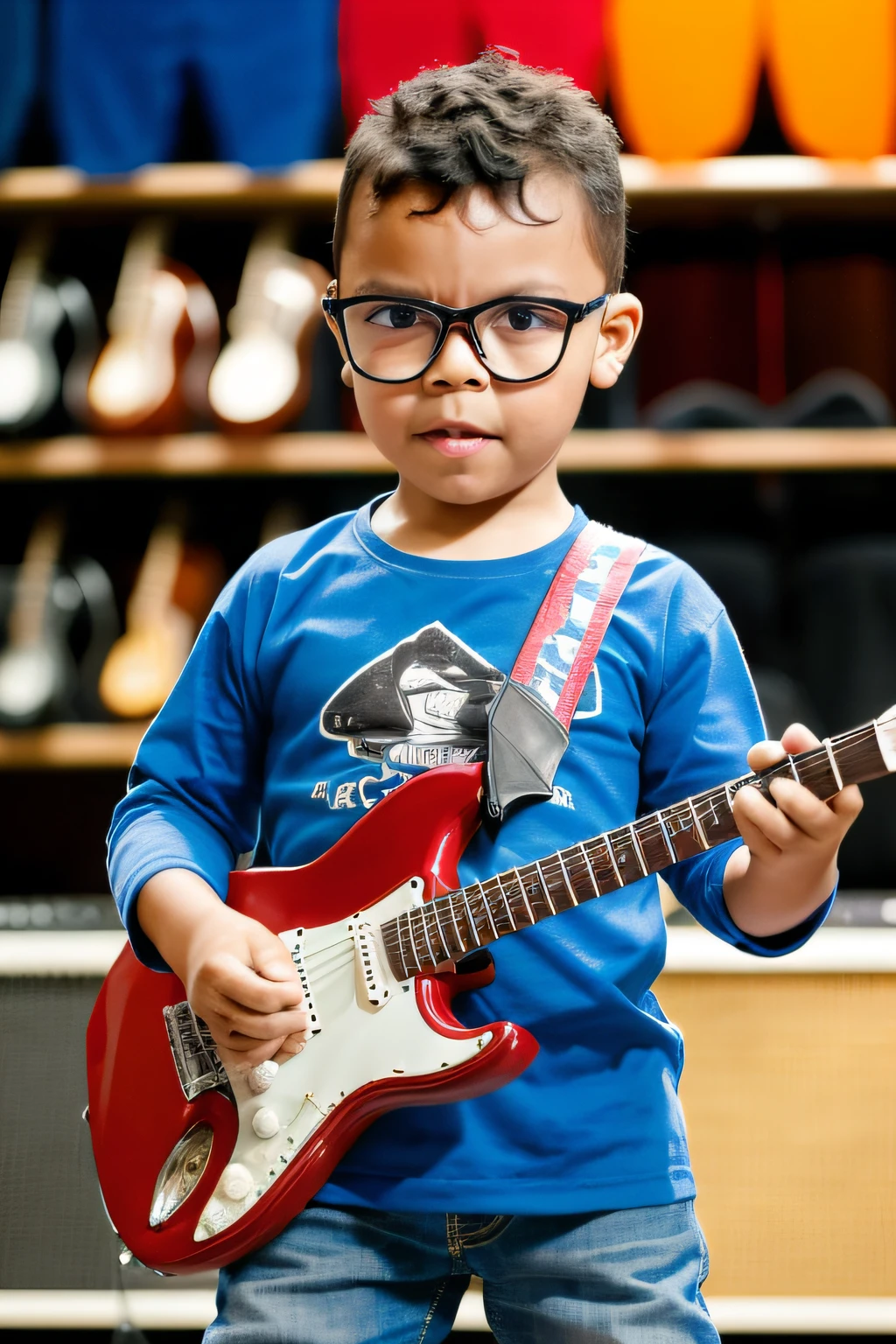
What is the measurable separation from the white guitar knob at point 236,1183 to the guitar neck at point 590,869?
124mm

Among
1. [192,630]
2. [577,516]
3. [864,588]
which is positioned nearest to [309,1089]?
[577,516]

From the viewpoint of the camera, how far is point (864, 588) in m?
1.52

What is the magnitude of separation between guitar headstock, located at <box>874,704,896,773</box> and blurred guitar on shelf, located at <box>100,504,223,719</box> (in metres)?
1.08

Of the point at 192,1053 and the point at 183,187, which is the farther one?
the point at 183,187

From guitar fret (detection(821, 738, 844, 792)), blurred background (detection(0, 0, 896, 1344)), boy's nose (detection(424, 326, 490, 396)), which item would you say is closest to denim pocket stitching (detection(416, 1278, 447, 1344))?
guitar fret (detection(821, 738, 844, 792))

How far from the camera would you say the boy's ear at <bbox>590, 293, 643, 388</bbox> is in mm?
706

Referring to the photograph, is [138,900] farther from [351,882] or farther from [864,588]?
[864,588]

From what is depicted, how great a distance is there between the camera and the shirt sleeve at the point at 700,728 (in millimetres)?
650

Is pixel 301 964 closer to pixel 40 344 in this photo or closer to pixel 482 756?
pixel 482 756

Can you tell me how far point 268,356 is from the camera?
4.86 ft

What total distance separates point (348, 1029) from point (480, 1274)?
144mm

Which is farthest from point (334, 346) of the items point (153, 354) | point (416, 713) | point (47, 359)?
point (416, 713)

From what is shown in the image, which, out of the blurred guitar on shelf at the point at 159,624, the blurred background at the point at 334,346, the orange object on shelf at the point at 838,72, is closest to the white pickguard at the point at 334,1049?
the blurred background at the point at 334,346

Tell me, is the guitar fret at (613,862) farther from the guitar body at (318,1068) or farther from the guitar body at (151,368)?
the guitar body at (151,368)
